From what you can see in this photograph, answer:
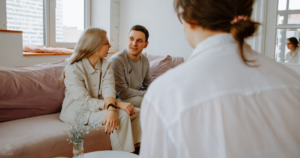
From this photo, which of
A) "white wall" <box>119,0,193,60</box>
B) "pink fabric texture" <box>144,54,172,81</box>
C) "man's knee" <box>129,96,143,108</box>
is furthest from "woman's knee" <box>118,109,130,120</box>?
"white wall" <box>119,0,193,60</box>

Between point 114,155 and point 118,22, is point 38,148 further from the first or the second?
point 118,22

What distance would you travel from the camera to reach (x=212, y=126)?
1.53ft

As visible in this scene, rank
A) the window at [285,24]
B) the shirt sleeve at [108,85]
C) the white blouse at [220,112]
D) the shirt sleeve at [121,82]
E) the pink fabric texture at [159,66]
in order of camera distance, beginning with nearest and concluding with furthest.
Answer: the white blouse at [220,112], the shirt sleeve at [108,85], the shirt sleeve at [121,82], the window at [285,24], the pink fabric texture at [159,66]

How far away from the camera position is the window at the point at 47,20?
9.46ft

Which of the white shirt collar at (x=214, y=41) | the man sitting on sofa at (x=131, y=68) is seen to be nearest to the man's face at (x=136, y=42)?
the man sitting on sofa at (x=131, y=68)

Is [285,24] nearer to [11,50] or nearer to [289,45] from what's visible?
[289,45]

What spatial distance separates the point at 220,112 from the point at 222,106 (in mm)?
12

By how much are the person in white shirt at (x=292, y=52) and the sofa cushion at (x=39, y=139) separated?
215 centimetres

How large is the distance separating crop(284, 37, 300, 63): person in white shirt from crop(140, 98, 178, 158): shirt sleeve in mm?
2683

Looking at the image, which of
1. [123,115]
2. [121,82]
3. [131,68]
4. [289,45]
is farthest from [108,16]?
[289,45]

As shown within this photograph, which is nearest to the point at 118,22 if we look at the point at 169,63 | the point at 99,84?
the point at 169,63

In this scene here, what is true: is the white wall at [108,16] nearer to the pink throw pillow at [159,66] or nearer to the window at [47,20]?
the window at [47,20]

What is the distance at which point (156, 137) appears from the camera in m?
0.47

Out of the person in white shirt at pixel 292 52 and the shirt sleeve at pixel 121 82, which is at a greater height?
the person in white shirt at pixel 292 52
